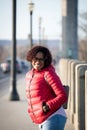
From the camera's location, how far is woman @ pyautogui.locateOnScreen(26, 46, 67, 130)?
5.26 m

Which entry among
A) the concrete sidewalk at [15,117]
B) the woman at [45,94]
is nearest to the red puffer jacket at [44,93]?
the woman at [45,94]

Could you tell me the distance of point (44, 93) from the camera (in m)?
5.33

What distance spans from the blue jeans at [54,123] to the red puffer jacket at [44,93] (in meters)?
0.06

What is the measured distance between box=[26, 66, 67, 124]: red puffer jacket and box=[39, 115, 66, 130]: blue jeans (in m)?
0.06

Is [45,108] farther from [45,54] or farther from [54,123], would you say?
[45,54]

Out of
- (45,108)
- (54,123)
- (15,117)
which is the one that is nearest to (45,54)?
(45,108)

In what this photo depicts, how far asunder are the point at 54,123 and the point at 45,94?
0.31 meters

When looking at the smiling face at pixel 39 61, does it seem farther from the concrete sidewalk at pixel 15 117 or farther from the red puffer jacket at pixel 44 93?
the concrete sidewalk at pixel 15 117

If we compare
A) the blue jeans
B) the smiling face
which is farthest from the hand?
the smiling face

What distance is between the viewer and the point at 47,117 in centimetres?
531

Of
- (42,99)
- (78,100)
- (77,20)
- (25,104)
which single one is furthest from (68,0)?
(42,99)

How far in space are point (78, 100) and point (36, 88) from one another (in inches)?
147

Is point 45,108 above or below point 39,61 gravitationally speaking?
below

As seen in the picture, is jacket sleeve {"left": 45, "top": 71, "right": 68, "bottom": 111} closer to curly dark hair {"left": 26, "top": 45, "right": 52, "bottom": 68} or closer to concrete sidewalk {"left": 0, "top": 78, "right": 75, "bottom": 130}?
curly dark hair {"left": 26, "top": 45, "right": 52, "bottom": 68}
